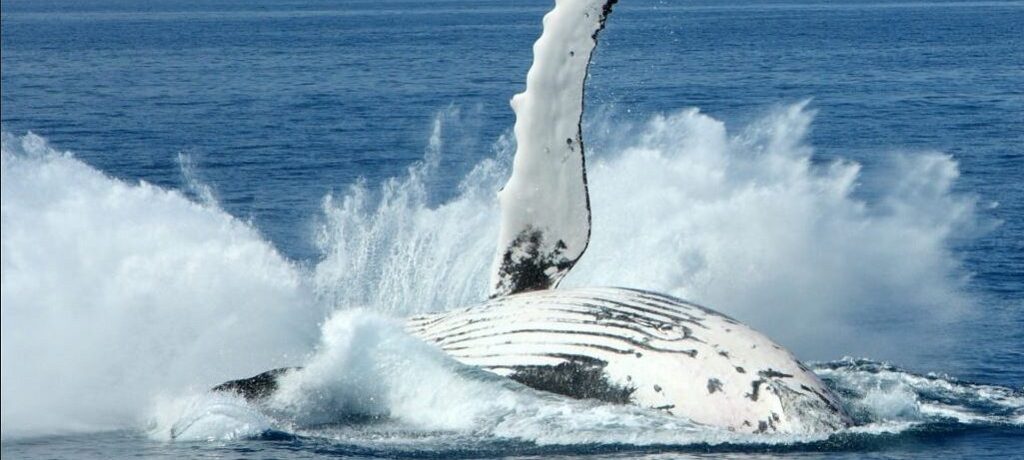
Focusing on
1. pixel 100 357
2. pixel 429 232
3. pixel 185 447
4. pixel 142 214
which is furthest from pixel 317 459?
pixel 429 232

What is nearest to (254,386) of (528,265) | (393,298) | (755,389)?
(528,265)

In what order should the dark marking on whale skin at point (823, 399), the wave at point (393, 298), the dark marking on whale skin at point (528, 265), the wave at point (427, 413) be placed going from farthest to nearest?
the dark marking on whale skin at point (528, 265) < the wave at point (393, 298) < the wave at point (427, 413) < the dark marking on whale skin at point (823, 399)

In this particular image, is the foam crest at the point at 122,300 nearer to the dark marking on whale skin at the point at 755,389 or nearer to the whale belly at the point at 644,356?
the whale belly at the point at 644,356

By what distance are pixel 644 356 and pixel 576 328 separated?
28.3 inches

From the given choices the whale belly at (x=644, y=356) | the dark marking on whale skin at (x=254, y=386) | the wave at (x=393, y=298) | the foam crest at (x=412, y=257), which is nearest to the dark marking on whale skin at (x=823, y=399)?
the whale belly at (x=644, y=356)

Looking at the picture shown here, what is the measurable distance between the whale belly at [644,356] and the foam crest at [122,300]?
125 inches

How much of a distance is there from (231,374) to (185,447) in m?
2.31

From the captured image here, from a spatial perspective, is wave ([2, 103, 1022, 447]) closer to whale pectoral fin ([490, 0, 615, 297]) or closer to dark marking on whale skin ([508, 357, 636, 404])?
dark marking on whale skin ([508, 357, 636, 404])

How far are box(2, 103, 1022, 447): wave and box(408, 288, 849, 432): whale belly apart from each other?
166 millimetres

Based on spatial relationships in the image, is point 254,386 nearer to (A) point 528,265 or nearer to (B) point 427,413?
(B) point 427,413

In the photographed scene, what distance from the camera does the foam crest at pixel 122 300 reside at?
48.8 ft

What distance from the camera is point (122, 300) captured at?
16.4 meters

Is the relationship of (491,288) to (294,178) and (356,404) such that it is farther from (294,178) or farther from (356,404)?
(294,178)

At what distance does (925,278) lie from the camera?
25047mm
